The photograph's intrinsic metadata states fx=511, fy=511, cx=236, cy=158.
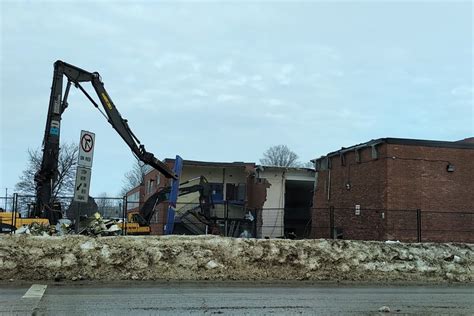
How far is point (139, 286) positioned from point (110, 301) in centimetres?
263

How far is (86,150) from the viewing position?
48.4ft

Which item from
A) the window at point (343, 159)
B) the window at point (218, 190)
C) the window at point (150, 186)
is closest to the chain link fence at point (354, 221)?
the window at point (343, 159)

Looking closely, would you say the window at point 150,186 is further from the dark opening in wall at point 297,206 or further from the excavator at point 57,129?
the excavator at point 57,129

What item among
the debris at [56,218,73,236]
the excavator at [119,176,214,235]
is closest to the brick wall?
the excavator at [119,176,214,235]

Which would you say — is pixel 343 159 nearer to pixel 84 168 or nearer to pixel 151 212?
pixel 151 212

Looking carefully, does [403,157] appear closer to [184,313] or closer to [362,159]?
[362,159]

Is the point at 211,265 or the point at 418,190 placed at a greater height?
the point at 418,190

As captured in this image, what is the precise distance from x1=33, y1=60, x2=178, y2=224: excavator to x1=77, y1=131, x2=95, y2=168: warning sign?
5.57m

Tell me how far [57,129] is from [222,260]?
9295 millimetres

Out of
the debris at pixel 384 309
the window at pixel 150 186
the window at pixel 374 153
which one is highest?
the window at pixel 374 153

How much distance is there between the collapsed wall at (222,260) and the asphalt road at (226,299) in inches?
37.0

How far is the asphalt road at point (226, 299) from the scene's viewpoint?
943cm

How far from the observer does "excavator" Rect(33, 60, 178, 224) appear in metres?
19.6

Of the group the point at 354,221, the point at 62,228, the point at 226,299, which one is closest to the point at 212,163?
the point at 354,221
